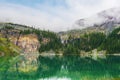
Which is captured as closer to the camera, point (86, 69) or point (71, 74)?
point (71, 74)

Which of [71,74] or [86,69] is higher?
[86,69]

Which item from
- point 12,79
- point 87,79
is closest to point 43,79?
point 12,79

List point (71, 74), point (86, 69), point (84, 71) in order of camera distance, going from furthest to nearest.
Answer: point (86, 69) → point (84, 71) → point (71, 74)

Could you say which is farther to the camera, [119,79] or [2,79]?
[2,79]

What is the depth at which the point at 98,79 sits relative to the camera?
2776 inches

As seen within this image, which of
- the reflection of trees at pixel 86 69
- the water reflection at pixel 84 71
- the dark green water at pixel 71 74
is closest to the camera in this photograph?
the dark green water at pixel 71 74

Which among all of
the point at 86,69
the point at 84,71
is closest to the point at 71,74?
the point at 84,71

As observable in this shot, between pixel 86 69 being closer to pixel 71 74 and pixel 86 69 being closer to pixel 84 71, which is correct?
pixel 84 71

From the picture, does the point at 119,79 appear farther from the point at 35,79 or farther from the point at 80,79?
the point at 35,79

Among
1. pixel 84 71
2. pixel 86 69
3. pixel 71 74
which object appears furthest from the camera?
pixel 86 69

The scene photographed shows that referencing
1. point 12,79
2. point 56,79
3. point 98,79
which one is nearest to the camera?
point 98,79

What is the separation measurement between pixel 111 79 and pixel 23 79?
2327cm

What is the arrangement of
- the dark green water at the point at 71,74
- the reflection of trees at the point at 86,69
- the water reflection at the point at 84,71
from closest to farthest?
1. the dark green water at the point at 71,74
2. the water reflection at the point at 84,71
3. the reflection of trees at the point at 86,69

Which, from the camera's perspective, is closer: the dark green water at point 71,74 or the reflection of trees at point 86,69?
the dark green water at point 71,74
